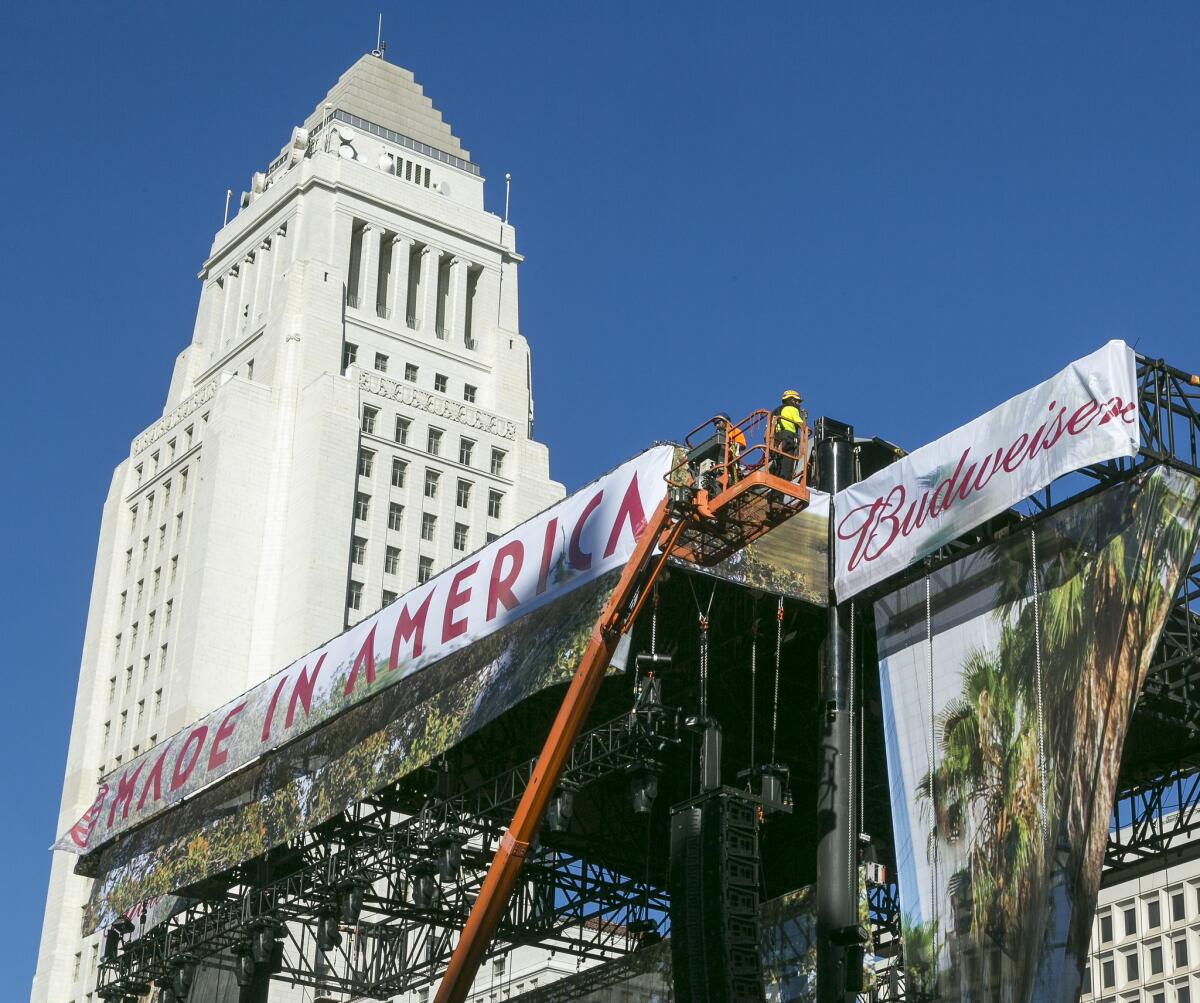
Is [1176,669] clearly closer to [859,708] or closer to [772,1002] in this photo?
[859,708]

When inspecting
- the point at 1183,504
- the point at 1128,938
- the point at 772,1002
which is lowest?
the point at 772,1002

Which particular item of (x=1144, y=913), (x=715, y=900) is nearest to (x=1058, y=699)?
(x=715, y=900)

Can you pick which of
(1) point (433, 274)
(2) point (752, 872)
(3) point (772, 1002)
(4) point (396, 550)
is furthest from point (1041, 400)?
(1) point (433, 274)

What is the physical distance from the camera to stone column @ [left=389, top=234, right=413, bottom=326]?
82250 mm

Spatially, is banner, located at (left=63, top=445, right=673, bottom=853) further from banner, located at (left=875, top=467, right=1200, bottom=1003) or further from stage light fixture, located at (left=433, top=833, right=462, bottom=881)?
banner, located at (left=875, top=467, right=1200, bottom=1003)

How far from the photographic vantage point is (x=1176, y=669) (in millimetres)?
32219

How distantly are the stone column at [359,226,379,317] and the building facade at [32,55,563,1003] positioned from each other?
0.28ft

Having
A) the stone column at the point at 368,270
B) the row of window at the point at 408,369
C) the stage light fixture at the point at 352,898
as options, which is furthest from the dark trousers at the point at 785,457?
the stone column at the point at 368,270

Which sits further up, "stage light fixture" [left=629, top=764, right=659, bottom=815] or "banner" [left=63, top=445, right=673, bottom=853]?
"banner" [left=63, top=445, right=673, bottom=853]

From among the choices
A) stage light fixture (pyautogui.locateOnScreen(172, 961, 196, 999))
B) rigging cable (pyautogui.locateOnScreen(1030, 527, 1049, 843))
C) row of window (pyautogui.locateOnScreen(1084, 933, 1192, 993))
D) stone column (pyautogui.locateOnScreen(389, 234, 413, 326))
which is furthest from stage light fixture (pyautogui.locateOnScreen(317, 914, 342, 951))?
row of window (pyautogui.locateOnScreen(1084, 933, 1192, 993))

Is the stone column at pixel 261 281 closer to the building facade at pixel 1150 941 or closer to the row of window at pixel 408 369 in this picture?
the row of window at pixel 408 369

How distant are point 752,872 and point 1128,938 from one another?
193 feet

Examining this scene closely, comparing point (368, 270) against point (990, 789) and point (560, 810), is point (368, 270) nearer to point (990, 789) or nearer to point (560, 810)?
point (560, 810)

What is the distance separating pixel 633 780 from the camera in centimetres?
3178
